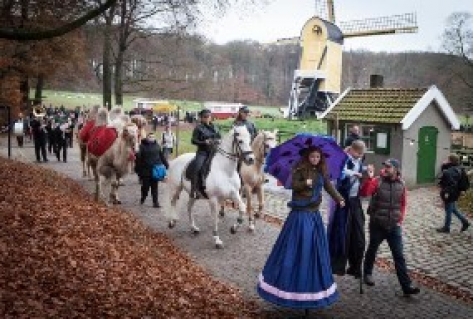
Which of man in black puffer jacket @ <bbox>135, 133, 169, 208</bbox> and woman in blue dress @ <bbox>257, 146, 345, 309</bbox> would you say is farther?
man in black puffer jacket @ <bbox>135, 133, 169, 208</bbox>

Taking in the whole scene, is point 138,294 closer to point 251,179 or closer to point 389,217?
point 389,217

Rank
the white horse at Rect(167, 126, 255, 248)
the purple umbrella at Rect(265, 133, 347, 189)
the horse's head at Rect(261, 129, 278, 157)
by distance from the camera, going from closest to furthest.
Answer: the purple umbrella at Rect(265, 133, 347, 189), the white horse at Rect(167, 126, 255, 248), the horse's head at Rect(261, 129, 278, 157)

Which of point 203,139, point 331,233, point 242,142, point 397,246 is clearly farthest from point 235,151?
point 397,246

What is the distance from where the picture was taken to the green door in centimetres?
2186

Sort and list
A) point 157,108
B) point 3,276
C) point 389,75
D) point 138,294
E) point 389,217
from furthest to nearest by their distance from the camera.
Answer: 1. point 389,75
2. point 157,108
3. point 389,217
4. point 138,294
5. point 3,276

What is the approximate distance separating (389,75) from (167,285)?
80.8m

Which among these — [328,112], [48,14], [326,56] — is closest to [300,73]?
[326,56]

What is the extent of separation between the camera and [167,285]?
300 inches

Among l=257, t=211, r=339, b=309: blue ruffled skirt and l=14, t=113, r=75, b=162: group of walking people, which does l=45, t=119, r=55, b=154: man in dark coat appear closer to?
l=14, t=113, r=75, b=162: group of walking people

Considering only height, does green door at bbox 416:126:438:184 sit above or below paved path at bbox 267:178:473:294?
above

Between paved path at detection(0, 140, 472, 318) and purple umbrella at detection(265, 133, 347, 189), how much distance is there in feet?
6.32

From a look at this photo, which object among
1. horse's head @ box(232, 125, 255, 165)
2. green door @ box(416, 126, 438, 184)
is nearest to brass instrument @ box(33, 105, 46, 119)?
green door @ box(416, 126, 438, 184)

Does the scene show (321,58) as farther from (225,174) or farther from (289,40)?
(225,174)

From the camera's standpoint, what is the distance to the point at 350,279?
30.0 feet
